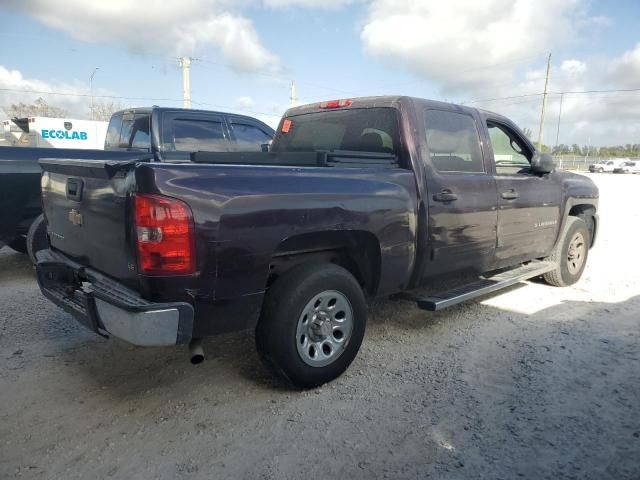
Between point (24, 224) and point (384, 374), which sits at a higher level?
point (24, 224)

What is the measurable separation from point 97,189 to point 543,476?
287 centimetres

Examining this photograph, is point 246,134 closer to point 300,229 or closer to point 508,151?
point 508,151

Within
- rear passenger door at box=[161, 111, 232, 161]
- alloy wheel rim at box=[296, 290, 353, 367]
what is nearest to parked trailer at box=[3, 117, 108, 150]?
rear passenger door at box=[161, 111, 232, 161]

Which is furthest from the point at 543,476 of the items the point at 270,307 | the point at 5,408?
the point at 5,408

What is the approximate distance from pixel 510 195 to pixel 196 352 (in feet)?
10.4

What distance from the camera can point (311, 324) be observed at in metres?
3.19

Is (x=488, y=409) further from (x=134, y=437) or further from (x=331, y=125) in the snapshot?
(x=331, y=125)

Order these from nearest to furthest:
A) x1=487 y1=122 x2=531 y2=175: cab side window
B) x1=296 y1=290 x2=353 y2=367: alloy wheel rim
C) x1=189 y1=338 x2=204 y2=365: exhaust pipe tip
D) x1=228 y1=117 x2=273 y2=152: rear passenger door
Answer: x1=189 y1=338 x2=204 y2=365: exhaust pipe tip, x1=296 y1=290 x2=353 y2=367: alloy wheel rim, x1=487 y1=122 x2=531 y2=175: cab side window, x1=228 y1=117 x2=273 y2=152: rear passenger door

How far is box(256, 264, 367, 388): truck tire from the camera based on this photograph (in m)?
2.98

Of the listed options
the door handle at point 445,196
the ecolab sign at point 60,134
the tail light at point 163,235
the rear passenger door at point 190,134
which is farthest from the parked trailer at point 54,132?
the tail light at point 163,235

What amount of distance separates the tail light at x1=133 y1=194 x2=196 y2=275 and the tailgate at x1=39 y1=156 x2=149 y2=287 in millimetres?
121

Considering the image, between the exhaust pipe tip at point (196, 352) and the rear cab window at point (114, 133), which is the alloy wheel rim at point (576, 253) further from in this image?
the rear cab window at point (114, 133)

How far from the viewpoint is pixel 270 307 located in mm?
2988

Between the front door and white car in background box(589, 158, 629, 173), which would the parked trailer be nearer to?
the front door
